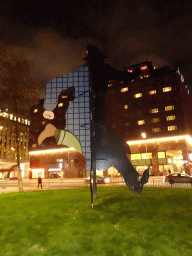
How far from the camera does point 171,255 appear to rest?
5.35 metres

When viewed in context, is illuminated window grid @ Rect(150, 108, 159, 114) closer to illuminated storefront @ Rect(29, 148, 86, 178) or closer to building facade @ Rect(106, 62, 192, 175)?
building facade @ Rect(106, 62, 192, 175)

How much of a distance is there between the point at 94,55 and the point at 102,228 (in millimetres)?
8375

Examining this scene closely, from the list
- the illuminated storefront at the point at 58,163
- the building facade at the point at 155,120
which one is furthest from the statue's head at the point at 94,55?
the illuminated storefront at the point at 58,163

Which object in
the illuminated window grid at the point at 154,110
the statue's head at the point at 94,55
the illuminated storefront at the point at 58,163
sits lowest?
the illuminated storefront at the point at 58,163

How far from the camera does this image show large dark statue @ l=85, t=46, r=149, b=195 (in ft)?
31.3

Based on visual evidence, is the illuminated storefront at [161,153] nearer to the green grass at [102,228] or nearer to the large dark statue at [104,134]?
the large dark statue at [104,134]

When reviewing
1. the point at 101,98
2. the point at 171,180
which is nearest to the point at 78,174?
the point at 171,180

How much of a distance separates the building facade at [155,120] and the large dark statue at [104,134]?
41.4m

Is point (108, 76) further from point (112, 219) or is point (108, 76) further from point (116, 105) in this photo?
point (116, 105)

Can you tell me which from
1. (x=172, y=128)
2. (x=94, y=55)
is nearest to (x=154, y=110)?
Answer: (x=172, y=128)

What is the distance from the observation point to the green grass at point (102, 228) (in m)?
5.84

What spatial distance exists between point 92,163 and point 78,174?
5463 cm

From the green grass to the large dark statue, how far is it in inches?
52.1

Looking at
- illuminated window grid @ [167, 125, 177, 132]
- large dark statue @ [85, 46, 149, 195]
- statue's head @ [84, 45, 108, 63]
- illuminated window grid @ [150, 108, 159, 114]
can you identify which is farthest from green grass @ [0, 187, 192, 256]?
illuminated window grid @ [150, 108, 159, 114]
